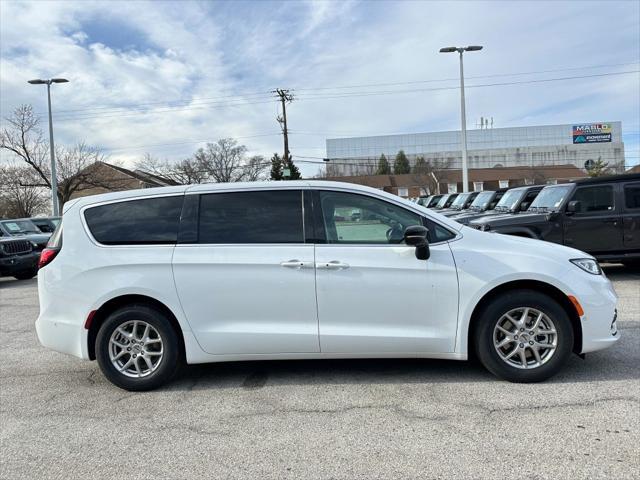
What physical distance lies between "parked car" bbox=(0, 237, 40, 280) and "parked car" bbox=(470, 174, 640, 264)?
439 inches

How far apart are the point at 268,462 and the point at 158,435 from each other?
92 cm

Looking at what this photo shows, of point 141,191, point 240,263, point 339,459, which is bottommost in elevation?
point 339,459

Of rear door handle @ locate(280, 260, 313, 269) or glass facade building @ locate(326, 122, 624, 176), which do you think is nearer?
rear door handle @ locate(280, 260, 313, 269)

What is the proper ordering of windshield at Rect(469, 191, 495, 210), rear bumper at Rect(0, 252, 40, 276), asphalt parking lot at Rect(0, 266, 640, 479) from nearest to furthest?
asphalt parking lot at Rect(0, 266, 640, 479) < rear bumper at Rect(0, 252, 40, 276) < windshield at Rect(469, 191, 495, 210)

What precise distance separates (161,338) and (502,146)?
112 meters

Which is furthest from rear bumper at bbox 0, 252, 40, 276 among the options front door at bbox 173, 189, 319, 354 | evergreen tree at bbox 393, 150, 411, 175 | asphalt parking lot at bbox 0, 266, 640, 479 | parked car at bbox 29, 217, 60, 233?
evergreen tree at bbox 393, 150, 411, 175

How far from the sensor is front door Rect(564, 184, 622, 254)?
9.04 m

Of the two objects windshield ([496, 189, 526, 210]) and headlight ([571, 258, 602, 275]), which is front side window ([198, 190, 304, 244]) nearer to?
headlight ([571, 258, 602, 275])

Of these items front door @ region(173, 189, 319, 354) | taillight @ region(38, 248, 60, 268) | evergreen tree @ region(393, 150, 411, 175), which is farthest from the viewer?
evergreen tree @ region(393, 150, 411, 175)

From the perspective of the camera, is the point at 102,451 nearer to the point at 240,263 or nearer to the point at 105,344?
the point at 105,344

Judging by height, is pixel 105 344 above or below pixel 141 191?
below

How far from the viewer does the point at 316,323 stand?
13.6 feet

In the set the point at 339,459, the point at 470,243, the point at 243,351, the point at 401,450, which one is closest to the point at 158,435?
the point at 243,351

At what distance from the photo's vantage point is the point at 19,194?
44500mm
